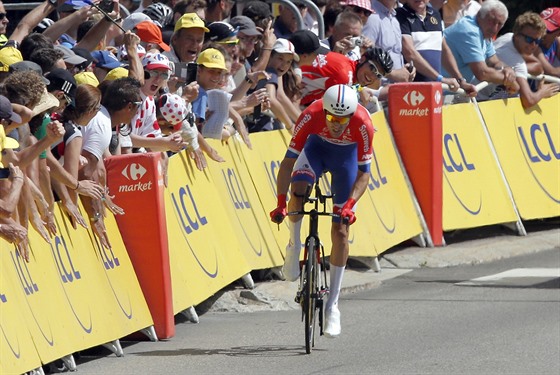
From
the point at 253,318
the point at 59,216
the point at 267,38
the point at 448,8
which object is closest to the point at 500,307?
the point at 253,318

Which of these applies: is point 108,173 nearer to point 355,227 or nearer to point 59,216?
point 59,216

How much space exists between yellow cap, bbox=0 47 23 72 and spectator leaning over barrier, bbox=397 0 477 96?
6.64 meters

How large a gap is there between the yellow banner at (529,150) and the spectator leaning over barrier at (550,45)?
0.58 metres

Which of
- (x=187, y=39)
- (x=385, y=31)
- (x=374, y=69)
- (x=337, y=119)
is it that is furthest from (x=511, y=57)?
(x=337, y=119)

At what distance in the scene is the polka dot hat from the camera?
11180mm

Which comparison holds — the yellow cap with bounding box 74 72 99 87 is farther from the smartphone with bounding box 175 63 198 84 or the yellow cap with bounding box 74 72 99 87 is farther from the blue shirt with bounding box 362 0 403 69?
the blue shirt with bounding box 362 0 403 69

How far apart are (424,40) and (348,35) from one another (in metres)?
1.73

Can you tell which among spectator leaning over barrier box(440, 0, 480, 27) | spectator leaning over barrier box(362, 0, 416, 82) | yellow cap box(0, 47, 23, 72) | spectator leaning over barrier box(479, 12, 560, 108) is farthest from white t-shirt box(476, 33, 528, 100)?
yellow cap box(0, 47, 23, 72)

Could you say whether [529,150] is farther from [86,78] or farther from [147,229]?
[86,78]

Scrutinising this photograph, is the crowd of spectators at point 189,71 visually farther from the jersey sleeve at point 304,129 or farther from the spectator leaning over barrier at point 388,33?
the jersey sleeve at point 304,129

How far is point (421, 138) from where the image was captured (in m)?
15.3

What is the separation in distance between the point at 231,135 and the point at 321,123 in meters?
2.00

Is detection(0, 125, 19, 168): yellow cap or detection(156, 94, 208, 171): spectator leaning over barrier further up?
detection(0, 125, 19, 168): yellow cap

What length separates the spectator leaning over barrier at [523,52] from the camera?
16.8 m
